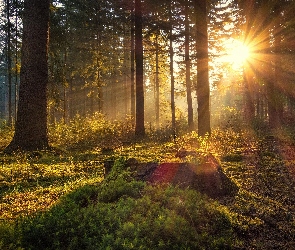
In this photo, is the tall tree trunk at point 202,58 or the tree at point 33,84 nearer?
the tree at point 33,84

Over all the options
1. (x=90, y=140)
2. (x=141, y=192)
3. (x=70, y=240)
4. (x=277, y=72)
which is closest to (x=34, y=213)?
(x=70, y=240)

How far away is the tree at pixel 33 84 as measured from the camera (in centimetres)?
973

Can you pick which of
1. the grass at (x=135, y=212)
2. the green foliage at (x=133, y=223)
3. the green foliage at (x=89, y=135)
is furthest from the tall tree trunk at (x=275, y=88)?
the green foliage at (x=133, y=223)

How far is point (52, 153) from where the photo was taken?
973 cm

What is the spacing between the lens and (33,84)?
9875 millimetres

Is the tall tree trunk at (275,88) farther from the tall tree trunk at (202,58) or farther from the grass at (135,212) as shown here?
the grass at (135,212)

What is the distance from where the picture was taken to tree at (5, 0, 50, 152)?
9.73 m

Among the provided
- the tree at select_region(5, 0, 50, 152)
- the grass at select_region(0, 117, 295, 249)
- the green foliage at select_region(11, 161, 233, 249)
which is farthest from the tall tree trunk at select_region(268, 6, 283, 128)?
the green foliage at select_region(11, 161, 233, 249)

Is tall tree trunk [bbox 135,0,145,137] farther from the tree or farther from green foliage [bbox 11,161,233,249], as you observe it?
green foliage [bbox 11,161,233,249]

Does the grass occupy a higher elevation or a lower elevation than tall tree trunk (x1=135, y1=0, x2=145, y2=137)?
lower

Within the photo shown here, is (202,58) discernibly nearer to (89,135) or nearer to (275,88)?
(89,135)

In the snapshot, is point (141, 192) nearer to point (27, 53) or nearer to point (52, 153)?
point (52, 153)

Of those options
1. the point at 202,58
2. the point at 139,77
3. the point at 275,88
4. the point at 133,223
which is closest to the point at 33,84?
the point at 202,58

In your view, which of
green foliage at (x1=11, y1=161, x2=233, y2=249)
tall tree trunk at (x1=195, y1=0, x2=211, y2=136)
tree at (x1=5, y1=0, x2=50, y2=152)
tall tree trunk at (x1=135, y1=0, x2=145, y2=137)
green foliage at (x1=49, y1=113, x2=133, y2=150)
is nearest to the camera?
green foliage at (x1=11, y1=161, x2=233, y2=249)
